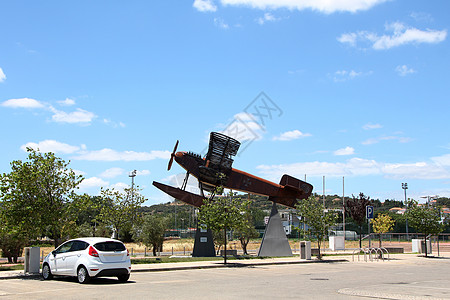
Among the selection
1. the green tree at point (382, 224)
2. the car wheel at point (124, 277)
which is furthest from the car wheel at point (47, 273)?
the green tree at point (382, 224)

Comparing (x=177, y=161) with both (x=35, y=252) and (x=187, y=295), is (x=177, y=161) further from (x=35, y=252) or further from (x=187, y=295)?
(x=187, y=295)

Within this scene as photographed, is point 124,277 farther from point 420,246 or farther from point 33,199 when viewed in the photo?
point 420,246

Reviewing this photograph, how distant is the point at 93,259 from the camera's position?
15133 millimetres

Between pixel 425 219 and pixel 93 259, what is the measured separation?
91.6ft

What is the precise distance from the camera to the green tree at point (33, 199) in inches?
765

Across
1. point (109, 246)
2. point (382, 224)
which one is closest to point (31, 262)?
point (109, 246)

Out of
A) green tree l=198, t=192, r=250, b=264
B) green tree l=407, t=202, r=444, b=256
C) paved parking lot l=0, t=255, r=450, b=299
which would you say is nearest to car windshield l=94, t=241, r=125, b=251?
paved parking lot l=0, t=255, r=450, b=299

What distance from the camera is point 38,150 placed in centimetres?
2072

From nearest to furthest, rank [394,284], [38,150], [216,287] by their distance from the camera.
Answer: [216,287], [394,284], [38,150]

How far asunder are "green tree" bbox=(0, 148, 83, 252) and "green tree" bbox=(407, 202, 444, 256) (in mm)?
26221

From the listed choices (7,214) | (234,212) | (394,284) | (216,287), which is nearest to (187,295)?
(216,287)

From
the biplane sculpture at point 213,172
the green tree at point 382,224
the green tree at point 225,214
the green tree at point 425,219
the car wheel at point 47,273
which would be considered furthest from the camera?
the green tree at point 382,224

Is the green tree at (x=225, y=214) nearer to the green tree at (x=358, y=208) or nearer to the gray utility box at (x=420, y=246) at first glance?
the gray utility box at (x=420, y=246)

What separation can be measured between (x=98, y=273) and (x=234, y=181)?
1742cm
